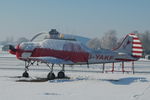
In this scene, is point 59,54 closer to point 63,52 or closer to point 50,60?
point 63,52

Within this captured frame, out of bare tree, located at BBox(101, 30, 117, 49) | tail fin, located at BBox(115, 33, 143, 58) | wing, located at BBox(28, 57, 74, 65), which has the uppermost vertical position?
bare tree, located at BBox(101, 30, 117, 49)

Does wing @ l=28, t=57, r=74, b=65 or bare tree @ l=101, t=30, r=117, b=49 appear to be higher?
bare tree @ l=101, t=30, r=117, b=49

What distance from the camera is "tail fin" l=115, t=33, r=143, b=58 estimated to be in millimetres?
20484

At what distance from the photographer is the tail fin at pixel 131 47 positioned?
806 inches

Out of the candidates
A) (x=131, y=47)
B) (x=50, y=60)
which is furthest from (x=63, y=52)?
(x=131, y=47)

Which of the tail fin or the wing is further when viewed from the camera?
the tail fin


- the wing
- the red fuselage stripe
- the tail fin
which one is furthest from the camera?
the tail fin

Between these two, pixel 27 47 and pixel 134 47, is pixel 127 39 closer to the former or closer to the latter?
pixel 134 47

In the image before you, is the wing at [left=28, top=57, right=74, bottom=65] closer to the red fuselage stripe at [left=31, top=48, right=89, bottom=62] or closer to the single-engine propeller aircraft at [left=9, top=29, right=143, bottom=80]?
the single-engine propeller aircraft at [left=9, top=29, right=143, bottom=80]

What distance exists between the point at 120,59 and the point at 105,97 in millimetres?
9232

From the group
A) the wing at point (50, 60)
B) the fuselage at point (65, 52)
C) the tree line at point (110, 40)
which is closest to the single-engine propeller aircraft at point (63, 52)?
the fuselage at point (65, 52)

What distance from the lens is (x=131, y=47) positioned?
20625 millimetres

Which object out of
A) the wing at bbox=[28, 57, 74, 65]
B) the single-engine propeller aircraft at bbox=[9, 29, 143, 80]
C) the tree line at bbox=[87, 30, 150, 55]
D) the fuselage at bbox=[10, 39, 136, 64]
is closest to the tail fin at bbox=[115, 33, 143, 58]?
the single-engine propeller aircraft at bbox=[9, 29, 143, 80]

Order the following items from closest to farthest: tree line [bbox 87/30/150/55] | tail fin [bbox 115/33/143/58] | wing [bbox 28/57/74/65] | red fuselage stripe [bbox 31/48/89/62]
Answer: wing [bbox 28/57/74/65]
red fuselage stripe [bbox 31/48/89/62]
tail fin [bbox 115/33/143/58]
tree line [bbox 87/30/150/55]
